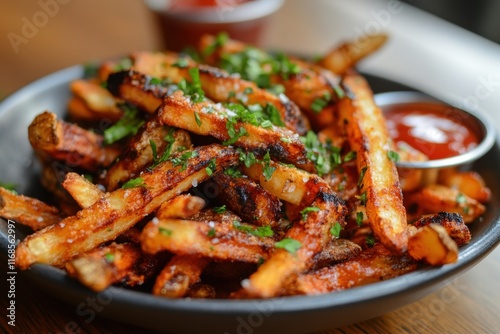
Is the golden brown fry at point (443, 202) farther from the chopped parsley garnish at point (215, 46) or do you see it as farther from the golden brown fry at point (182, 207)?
the chopped parsley garnish at point (215, 46)

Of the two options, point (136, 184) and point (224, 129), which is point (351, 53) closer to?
point (224, 129)

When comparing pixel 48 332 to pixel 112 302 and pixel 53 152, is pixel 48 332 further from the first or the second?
pixel 53 152

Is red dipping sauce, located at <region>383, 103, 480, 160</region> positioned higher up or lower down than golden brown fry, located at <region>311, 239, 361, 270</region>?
lower down

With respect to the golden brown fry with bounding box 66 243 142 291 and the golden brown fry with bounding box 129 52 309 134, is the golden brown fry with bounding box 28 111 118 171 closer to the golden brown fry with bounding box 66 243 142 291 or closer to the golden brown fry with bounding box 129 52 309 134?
the golden brown fry with bounding box 129 52 309 134

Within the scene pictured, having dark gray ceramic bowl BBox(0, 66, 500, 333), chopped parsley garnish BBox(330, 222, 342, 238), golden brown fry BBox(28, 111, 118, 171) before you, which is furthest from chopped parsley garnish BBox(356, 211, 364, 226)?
golden brown fry BBox(28, 111, 118, 171)

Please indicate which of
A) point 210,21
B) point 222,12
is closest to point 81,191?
point 210,21
